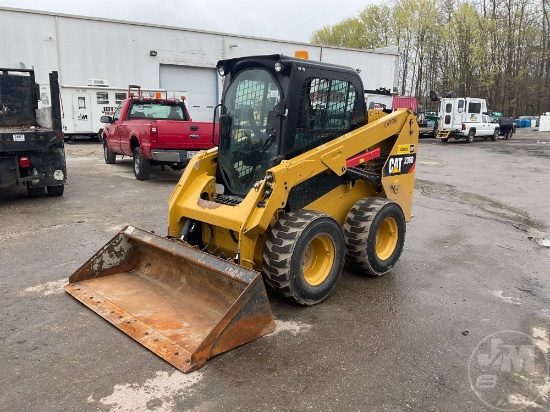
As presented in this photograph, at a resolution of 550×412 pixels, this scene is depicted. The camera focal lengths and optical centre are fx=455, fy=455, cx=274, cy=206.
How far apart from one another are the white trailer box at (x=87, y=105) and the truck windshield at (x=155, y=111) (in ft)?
28.5

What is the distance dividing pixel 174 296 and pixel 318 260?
141 cm

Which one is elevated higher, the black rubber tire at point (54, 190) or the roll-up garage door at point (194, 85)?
the roll-up garage door at point (194, 85)

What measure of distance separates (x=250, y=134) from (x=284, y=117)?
1.70ft

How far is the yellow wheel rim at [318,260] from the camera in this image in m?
4.34

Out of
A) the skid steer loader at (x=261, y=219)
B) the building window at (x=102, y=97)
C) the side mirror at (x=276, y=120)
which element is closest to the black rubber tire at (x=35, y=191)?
the skid steer loader at (x=261, y=219)

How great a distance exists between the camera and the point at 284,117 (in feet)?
14.0

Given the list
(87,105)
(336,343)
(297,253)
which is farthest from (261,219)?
(87,105)

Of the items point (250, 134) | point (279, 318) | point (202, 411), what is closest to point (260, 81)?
point (250, 134)

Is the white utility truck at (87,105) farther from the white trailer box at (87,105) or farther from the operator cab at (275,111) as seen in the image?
the operator cab at (275,111)

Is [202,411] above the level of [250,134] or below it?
below

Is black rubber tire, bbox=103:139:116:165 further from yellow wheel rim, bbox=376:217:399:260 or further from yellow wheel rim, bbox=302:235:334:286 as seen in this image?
yellow wheel rim, bbox=302:235:334:286

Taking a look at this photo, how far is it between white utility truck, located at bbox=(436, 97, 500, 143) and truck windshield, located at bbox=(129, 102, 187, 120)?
18278 millimetres

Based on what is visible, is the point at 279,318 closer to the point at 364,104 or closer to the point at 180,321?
the point at 180,321

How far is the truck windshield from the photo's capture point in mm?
11945
